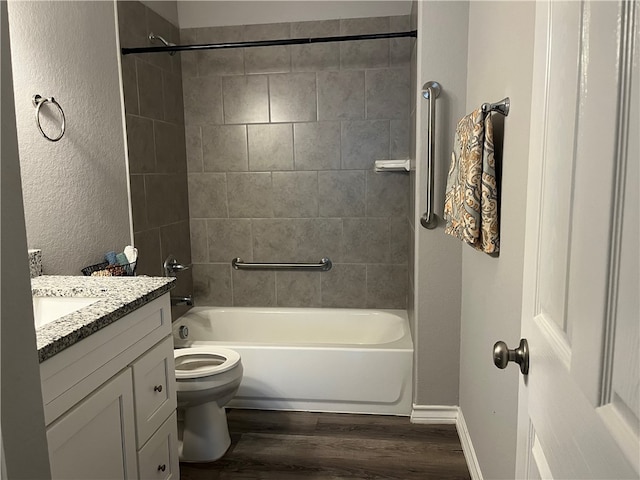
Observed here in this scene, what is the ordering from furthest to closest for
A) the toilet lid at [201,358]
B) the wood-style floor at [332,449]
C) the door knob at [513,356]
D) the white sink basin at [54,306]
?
the toilet lid at [201,358]
the wood-style floor at [332,449]
the white sink basin at [54,306]
the door knob at [513,356]

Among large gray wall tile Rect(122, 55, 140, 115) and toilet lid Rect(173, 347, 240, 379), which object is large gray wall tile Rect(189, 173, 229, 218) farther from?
toilet lid Rect(173, 347, 240, 379)

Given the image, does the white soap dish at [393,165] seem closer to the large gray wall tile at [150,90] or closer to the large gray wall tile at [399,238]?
the large gray wall tile at [399,238]

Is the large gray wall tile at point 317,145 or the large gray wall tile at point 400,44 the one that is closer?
the large gray wall tile at point 400,44

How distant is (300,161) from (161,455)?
77.8 inches

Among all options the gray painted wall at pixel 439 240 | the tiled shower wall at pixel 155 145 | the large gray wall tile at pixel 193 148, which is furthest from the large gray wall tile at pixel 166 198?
the gray painted wall at pixel 439 240

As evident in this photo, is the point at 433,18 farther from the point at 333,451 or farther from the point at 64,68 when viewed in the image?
the point at 333,451

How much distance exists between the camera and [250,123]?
10.5 ft

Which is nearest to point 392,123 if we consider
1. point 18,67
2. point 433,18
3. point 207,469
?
point 433,18

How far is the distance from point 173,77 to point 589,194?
3.00 m

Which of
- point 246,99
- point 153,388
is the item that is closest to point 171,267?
point 246,99

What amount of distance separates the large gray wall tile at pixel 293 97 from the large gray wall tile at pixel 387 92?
36cm

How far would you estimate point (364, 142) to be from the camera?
312 cm

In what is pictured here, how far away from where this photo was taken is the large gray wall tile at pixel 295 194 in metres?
3.21

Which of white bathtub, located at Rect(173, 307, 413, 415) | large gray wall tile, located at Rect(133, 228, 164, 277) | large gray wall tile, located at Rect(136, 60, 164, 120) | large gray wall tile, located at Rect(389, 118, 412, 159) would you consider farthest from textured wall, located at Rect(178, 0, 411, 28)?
white bathtub, located at Rect(173, 307, 413, 415)
